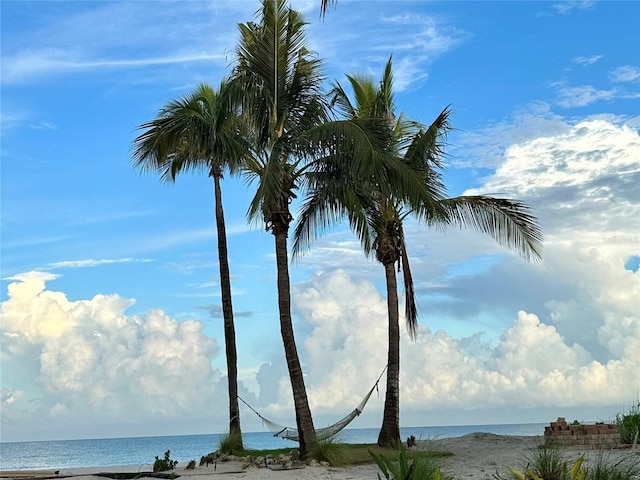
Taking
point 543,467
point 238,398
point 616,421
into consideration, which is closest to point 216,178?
point 238,398

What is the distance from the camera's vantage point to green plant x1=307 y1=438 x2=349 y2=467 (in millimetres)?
12844

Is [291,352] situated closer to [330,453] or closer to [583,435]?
[330,453]

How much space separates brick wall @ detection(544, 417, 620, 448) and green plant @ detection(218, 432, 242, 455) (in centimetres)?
587

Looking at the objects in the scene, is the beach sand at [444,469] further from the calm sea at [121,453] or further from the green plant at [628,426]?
the calm sea at [121,453]

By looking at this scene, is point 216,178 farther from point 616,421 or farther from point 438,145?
point 616,421

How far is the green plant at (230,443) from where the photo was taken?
15.3 metres

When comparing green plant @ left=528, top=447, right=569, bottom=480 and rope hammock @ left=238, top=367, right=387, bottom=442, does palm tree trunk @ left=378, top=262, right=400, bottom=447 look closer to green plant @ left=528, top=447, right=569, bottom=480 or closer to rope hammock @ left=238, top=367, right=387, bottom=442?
rope hammock @ left=238, top=367, right=387, bottom=442

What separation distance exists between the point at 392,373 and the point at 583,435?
3.90 metres

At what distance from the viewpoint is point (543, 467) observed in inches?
301

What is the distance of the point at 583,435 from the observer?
14039 millimetres

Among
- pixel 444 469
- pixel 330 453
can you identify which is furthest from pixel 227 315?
pixel 444 469

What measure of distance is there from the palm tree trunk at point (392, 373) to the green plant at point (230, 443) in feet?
9.29

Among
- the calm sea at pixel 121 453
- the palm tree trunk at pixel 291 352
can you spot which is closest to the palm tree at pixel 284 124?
the palm tree trunk at pixel 291 352

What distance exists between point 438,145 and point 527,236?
2617 millimetres
